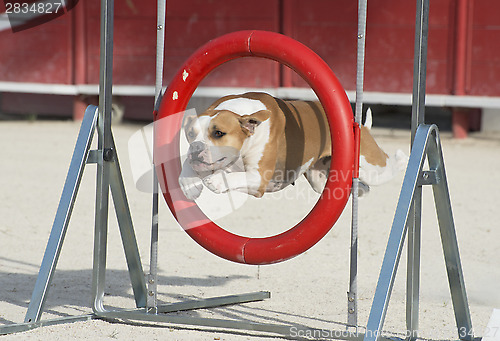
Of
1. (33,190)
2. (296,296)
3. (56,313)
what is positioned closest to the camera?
(56,313)

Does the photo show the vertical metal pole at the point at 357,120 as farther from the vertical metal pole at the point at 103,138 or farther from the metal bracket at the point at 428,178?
the vertical metal pole at the point at 103,138

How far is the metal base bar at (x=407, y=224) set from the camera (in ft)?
8.09

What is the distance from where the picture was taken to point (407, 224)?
8.29 ft

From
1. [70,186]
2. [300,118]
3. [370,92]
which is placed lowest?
[70,186]

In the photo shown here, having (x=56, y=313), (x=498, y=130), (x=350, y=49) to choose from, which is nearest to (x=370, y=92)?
(x=350, y=49)

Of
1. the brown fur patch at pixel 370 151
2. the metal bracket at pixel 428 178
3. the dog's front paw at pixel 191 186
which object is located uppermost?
the brown fur patch at pixel 370 151

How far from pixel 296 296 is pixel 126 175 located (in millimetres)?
2753

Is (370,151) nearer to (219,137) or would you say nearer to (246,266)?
(219,137)

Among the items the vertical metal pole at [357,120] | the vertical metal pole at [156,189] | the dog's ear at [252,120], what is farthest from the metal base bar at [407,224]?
the vertical metal pole at [156,189]

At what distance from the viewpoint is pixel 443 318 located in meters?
3.16

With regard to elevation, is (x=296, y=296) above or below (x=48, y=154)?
below

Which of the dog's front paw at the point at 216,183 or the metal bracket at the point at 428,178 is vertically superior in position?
the metal bracket at the point at 428,178

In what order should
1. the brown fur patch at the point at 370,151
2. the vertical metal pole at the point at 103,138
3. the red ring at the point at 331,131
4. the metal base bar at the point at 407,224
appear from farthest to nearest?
the vertical metal pole at the point at 103,138 < the brown fur patch at the point at 370,151 < the red ring at the point at 331,131 < the metal base bar at the point at 407,224

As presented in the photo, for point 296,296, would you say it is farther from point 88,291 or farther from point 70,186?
point 70,186
